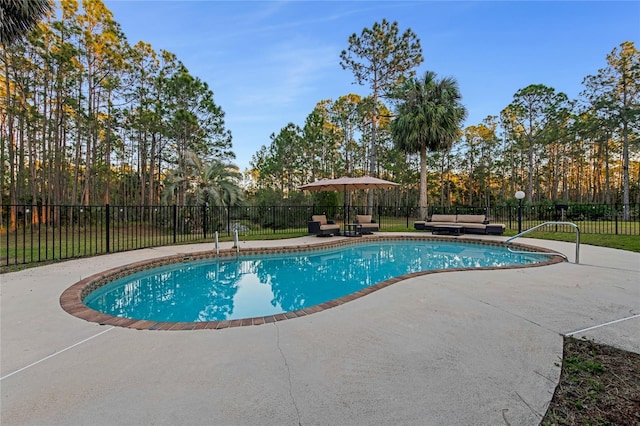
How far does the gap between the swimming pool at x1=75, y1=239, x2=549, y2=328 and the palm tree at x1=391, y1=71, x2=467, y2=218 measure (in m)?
7.16

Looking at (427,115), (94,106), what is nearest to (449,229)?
(427,115)

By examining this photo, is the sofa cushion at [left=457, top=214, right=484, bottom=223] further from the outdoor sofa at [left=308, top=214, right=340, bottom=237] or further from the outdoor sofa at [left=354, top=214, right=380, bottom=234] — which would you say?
the outdoor sofa at [left=308, top=214, right=340, bottom=237]

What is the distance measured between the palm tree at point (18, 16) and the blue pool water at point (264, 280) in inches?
222

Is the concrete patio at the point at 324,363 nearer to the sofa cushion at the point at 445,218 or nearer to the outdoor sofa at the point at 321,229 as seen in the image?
the outdoor sofa at the point at 321,229

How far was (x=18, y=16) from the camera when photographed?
5695mm

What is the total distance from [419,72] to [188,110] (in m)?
13.4

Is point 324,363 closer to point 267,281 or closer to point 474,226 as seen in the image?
point 267,281

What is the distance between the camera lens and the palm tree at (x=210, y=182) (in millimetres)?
13992

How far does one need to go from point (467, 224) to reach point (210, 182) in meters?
12.0

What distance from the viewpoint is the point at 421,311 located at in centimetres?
308

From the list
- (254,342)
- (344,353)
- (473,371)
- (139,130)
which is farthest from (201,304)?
(139,130)

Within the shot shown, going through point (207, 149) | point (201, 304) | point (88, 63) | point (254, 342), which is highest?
point (88, 63)

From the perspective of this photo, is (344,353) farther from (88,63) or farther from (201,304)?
(88,63)

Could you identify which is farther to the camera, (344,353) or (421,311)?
(421,311)
